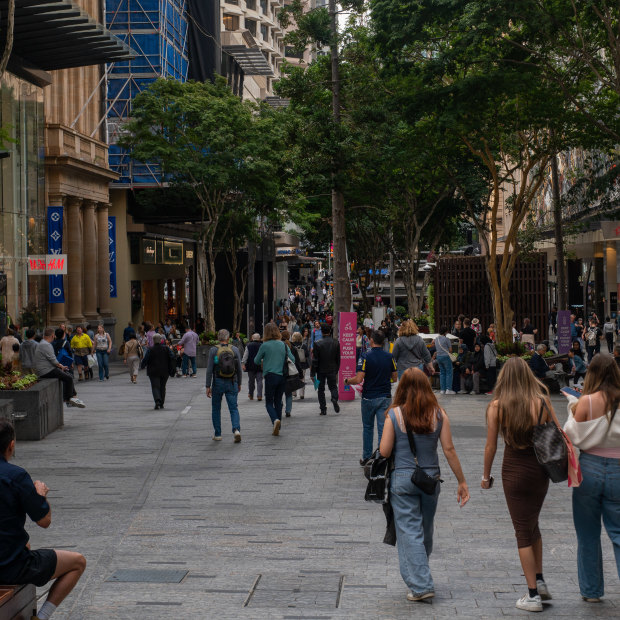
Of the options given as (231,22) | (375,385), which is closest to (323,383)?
(375,385)

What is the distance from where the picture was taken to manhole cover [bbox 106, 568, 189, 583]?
7.70 m

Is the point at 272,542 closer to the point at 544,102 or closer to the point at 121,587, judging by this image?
the point at 121,587

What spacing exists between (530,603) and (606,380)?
4.92 ft

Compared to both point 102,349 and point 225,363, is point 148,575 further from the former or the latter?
point 102,349

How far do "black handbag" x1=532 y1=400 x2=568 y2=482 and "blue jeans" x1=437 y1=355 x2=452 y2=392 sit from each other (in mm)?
16365

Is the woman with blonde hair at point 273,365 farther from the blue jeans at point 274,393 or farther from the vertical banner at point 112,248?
the vertical banner at point 112,248

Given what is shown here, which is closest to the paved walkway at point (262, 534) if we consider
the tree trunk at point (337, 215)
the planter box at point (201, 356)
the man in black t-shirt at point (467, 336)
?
the tree trunk at point (337, 215)

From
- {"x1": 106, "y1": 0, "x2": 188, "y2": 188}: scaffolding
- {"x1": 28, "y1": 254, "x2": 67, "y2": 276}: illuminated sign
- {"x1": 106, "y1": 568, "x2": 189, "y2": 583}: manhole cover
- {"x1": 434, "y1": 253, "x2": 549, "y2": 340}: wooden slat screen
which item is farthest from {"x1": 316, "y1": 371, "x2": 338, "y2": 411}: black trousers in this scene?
{"x1": 106, "y1": 0, "x2": 188, "y2": 188}: scaffolding

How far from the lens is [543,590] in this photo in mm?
6766

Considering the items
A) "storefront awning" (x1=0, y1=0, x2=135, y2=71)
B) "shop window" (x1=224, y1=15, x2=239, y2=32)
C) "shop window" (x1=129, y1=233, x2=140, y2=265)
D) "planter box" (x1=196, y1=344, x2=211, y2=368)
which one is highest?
"shop window" (x1=224, y1=15, x2=239, y2=32)

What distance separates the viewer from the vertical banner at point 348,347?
21406mm

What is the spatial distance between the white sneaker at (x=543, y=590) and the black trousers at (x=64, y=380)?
41.6 ft

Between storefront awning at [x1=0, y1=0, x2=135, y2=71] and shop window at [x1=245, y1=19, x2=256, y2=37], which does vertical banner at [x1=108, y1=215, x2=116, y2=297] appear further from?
shop window at [x1=245, y1=19, x2=256, y2=37]

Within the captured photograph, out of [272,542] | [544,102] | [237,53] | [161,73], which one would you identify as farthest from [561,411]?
[237,53]
